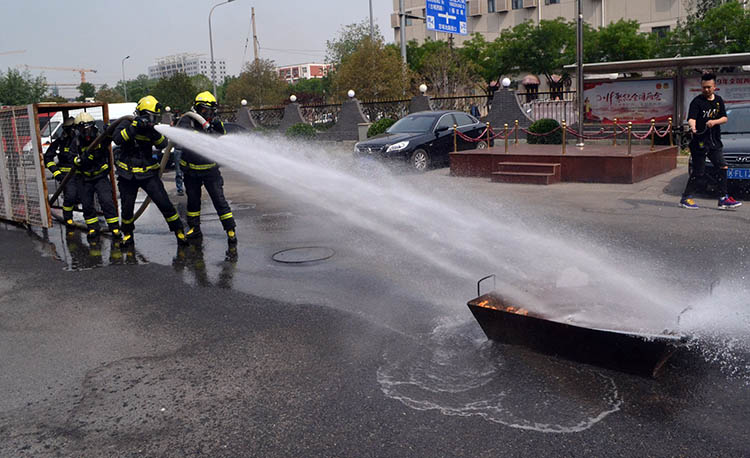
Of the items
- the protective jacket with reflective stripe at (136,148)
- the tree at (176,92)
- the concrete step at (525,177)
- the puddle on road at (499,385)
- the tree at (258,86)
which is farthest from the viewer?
the tree at (258,86)

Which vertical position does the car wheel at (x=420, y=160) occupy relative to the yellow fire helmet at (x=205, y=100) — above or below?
below

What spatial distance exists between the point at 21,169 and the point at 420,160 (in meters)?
9.21

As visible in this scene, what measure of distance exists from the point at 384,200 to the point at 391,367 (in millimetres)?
8326

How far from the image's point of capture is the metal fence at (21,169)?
32.6 ft

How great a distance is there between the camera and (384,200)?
12.7 m

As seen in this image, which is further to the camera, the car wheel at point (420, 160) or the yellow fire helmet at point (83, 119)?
the car wheel at point (420, 160)

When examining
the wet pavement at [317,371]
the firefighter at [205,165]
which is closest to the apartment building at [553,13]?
the firefighter at [205,165]

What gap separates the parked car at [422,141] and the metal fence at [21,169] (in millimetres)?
8009

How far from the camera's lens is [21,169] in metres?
10.4

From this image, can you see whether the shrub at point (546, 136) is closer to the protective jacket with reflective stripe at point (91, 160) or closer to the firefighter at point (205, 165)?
the firefighter at point (205, 165)

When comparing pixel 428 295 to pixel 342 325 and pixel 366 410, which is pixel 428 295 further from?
pixel 366 410

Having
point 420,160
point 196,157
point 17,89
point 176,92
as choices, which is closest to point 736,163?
point 420,160

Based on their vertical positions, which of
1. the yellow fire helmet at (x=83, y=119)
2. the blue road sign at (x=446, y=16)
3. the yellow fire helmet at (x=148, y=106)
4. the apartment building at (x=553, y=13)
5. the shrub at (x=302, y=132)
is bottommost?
the shrub at (x=302, y=132)

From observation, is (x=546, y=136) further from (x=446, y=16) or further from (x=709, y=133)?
(x=446, y=16)
